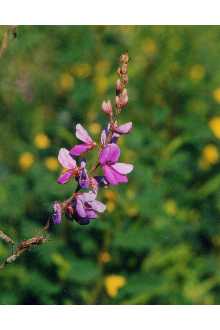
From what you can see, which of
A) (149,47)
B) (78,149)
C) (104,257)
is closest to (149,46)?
(149,47)

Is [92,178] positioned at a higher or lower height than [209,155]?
lower

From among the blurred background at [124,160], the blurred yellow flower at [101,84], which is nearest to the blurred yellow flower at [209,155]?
the blurred background at [124,160]

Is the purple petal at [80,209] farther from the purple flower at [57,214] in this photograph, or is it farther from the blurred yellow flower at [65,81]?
the blurred yellow flower at [65,81]

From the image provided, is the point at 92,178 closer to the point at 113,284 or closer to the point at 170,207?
the point at 113,284

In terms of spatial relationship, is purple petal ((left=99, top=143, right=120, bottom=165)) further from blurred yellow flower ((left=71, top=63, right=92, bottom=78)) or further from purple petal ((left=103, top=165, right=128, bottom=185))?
blurred yellow flower ((left=71, top=63, right=92, bottom=78))

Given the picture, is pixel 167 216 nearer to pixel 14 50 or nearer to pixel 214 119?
pixel 214 119
